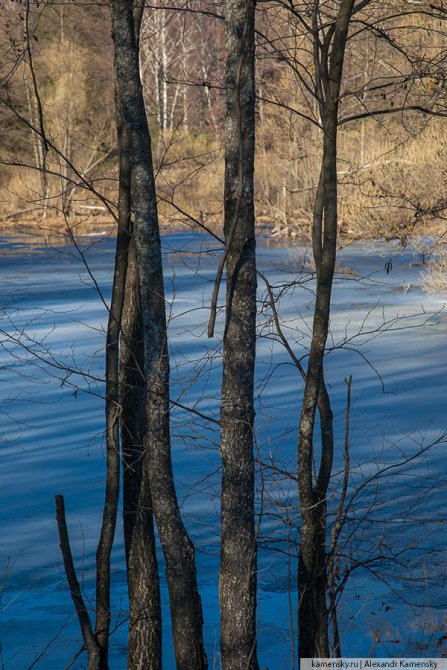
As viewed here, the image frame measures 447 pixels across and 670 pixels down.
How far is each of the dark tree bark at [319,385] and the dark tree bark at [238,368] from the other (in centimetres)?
26

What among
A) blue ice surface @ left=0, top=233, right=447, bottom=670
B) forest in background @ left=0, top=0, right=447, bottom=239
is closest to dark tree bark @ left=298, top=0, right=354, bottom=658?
blue ice surface @ left=0, top=233, right=447, bottom=670

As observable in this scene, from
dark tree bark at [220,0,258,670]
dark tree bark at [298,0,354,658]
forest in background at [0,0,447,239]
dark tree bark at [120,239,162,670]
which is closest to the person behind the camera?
dark tree bark at [220,0,258,670]

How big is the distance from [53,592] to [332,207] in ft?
8.23

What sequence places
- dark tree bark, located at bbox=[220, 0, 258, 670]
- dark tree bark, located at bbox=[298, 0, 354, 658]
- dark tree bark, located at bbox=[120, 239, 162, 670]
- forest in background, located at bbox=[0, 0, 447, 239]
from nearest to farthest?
1. dark tree bark, located at bbox=[220, 0, 258, 670]
2. dark tree bark, located at bbox=[298, 0, 354, 658]
3. dark tree bark, located at bbox=[120, 239, 162, 670]
4. forest in background, located at bbox=[0, 0, 447, 239]

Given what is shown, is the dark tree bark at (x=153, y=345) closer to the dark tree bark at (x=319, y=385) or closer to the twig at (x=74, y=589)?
the twig at (x=74, y=589)

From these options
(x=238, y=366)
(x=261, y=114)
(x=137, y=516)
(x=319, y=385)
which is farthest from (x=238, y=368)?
(x=261, y=114)

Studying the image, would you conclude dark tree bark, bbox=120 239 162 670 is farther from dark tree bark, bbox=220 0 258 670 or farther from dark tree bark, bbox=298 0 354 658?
dark tree bark, bbox=298 0 354 658

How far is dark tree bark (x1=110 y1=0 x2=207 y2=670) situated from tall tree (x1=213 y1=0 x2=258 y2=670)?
30 cm

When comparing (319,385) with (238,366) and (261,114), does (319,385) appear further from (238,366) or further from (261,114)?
(261,114)

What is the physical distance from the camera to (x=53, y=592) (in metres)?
4.78

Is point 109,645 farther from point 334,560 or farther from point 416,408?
point 416,408

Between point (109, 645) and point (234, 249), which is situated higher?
point (234, 249)

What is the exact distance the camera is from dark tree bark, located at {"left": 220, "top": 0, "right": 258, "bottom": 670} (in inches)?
138

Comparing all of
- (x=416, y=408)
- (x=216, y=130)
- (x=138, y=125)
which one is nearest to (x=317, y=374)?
(x=138, y=125)
